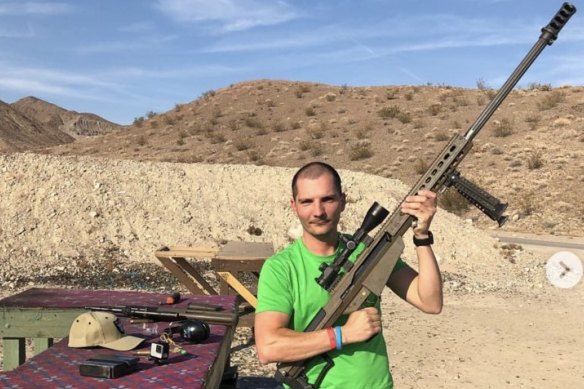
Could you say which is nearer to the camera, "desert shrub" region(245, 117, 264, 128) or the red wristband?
the red wristband

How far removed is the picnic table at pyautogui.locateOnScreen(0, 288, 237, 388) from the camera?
2980mm

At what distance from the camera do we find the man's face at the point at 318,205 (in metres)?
2.60

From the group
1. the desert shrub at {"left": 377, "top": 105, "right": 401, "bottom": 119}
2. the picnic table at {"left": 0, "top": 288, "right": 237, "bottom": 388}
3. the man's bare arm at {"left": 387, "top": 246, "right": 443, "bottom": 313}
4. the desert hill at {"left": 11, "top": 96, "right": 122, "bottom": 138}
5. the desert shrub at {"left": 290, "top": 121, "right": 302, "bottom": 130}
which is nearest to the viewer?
the man's bare arm at {"left": 387, "top": 246, "right": 443, "bottom": 313}

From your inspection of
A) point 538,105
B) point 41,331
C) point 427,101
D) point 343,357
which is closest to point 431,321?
point 41,331

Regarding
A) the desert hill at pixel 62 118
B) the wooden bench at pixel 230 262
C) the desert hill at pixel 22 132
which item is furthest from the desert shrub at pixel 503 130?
the desert hill at pixel 62 118

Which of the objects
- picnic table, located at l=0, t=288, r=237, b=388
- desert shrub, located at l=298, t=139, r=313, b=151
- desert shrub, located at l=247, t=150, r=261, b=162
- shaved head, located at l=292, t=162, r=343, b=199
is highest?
desert shrub, located at l=298, t=139, r=313, b=151

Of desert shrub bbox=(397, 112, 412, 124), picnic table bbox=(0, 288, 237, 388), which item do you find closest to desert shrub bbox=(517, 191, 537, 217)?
desert shrub bbox=(397, 112, 412, 124)

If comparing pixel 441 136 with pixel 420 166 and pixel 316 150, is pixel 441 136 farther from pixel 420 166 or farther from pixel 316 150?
pixel 316 150

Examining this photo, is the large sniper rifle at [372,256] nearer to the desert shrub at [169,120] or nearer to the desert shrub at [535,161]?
the desert shrub at [535,161]

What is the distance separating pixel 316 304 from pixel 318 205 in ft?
1.48

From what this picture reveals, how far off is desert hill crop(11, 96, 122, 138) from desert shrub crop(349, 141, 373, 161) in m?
72.2

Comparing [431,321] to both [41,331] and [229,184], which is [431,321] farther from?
[229,184]

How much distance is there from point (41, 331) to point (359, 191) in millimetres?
13969

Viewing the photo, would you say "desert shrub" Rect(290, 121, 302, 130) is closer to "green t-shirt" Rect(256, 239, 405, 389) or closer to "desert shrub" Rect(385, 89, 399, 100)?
"desert shrub" Rect(385, 89, 399, 100)
